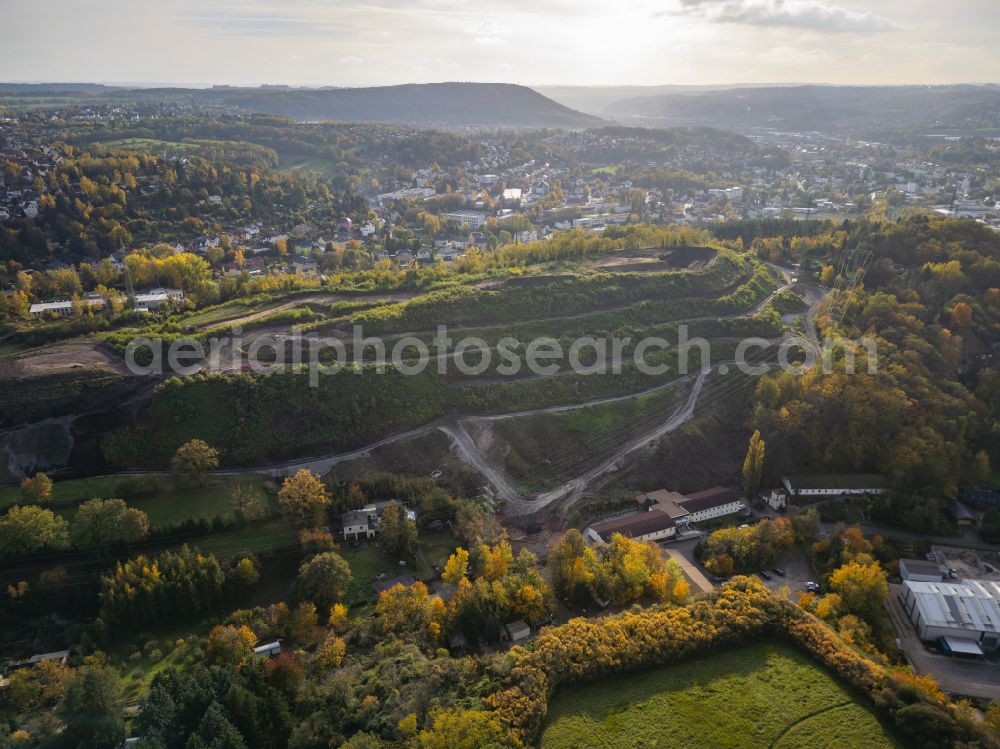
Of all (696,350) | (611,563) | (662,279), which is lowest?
(611,563)

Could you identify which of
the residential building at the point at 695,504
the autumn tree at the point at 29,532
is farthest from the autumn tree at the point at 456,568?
the autumn tree at the point at 29,532

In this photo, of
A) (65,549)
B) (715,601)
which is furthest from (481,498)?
(65,549)

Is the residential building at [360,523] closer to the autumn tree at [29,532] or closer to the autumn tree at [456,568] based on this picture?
the autumn tree at [456,568]

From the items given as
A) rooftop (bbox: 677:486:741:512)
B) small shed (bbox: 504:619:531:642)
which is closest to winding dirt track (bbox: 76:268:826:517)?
rooftop (bbox: 677:486:741:512)

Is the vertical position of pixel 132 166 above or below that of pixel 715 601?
above

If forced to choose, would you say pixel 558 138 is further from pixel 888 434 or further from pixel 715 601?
pixel 715 601

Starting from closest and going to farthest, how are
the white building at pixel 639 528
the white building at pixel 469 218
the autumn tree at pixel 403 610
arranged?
1. the autumn tree at pixel 403 610
2. the white building at pixel 639 528
3. the white building at pixel 469 218

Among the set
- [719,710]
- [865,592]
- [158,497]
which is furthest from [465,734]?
[158,497]
